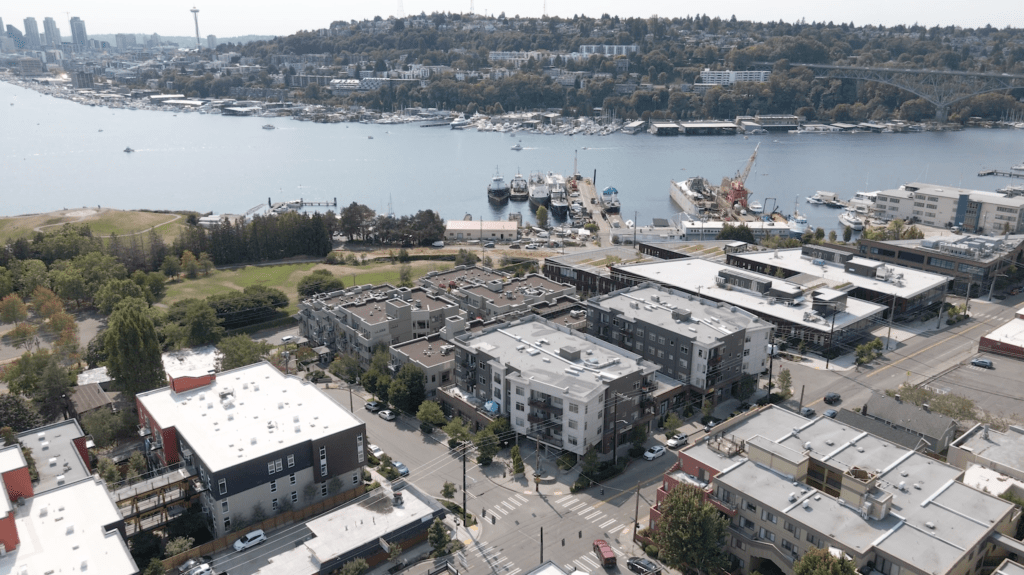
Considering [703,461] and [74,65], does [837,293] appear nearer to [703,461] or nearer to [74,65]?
[703,461]

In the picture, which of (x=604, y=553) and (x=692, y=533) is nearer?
(x=692, y=533)

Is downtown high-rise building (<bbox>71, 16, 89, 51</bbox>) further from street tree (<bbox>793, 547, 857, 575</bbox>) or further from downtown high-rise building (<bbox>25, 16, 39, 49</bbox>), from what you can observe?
street tree (<bbox>793, 547, 857, 575</bbox>)

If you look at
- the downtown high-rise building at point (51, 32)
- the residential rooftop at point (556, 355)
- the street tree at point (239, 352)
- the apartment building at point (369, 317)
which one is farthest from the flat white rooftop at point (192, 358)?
the downtown high-rise building at point (51, 32)

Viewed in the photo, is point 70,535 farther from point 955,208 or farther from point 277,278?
point 955,208

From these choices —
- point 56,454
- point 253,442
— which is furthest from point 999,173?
point 56,454

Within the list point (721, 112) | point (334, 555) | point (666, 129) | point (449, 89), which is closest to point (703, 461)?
point (334, 555)

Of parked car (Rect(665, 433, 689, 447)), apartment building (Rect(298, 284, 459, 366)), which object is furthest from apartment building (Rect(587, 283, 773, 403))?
apartment building (Rect(298, 284, 459, 366))
